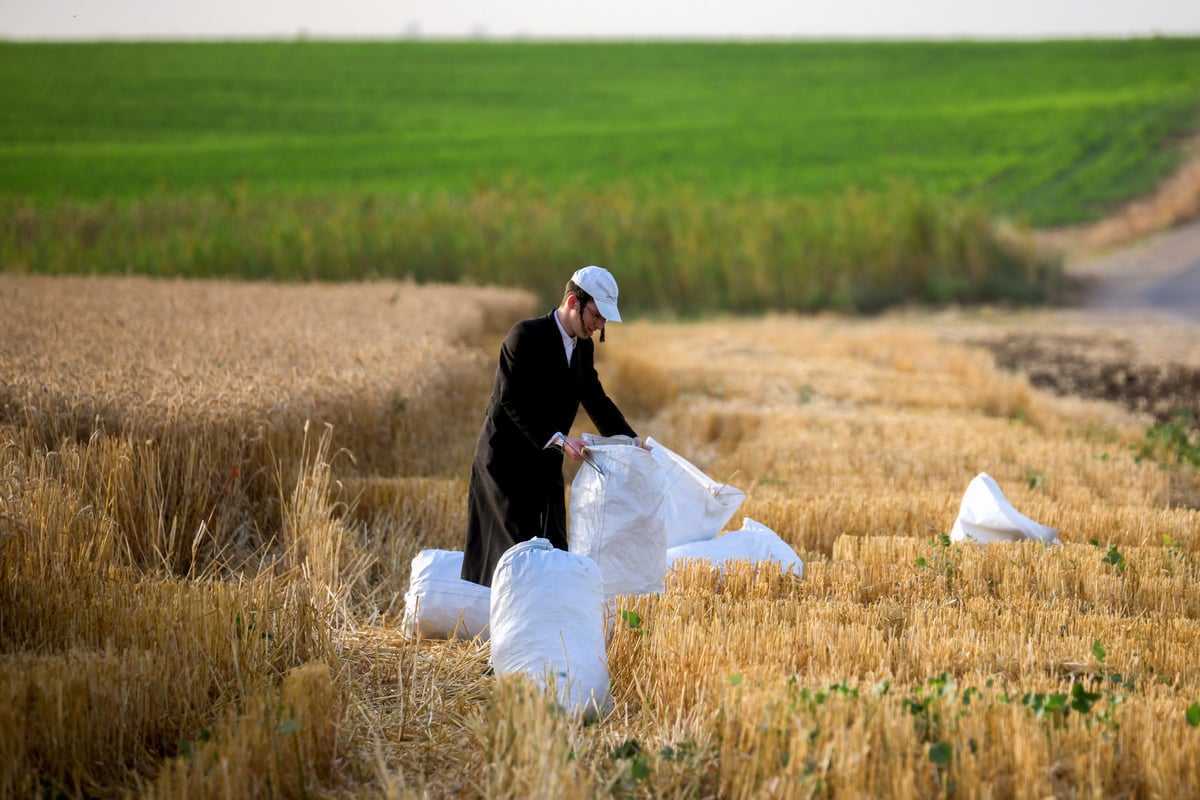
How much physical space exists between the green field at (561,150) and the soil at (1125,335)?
2102mm

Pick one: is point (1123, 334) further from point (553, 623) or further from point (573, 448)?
point (553, 623)

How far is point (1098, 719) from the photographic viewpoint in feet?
12.4

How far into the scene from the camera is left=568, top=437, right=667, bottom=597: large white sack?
17.6ft

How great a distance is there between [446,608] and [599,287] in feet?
5.03

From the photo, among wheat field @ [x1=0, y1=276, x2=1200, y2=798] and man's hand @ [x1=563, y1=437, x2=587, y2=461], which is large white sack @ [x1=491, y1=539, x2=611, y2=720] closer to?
wheat field @ [x1=0, y1=276, x2=1200, y2=798]

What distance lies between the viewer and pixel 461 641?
5.32 meters

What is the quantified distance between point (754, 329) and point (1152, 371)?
5.80 metres

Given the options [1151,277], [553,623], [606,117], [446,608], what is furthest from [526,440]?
[606,117]

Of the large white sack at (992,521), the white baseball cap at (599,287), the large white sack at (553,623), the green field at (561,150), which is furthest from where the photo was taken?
the green field at (561,150)

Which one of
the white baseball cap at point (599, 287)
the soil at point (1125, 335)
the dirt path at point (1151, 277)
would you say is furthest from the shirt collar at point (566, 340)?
the dirt path at point (1151, 277)

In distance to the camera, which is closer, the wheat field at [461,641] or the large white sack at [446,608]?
the wheat field at [461,641]

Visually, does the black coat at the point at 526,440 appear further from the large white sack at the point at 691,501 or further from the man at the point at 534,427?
the large white sack at the point at 691,501

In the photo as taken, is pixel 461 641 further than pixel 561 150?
No

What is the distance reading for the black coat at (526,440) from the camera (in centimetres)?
536
